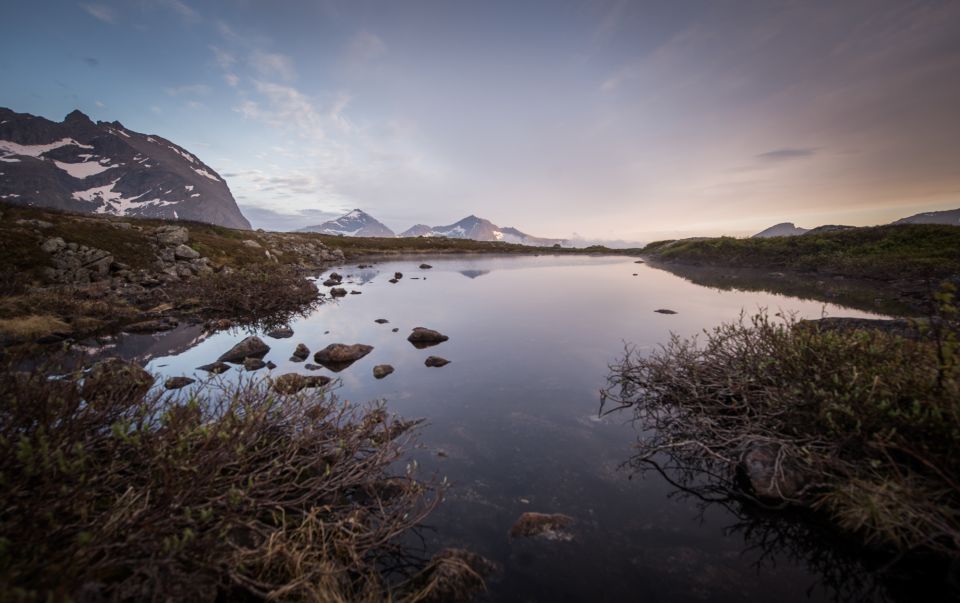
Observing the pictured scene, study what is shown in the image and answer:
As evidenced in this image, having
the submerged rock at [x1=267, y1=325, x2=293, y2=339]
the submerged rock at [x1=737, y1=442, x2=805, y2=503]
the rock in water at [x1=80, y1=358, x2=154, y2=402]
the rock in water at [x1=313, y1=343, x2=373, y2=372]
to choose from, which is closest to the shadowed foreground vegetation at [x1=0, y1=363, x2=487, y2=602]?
the rock in water at [x1=80, y1=358, x2=154, y2=402]

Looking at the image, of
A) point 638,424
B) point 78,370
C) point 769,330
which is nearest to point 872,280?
point 769,330

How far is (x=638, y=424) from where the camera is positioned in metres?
8.59

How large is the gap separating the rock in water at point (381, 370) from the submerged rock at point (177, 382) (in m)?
5.11

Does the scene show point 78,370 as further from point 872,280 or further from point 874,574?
point 872,280

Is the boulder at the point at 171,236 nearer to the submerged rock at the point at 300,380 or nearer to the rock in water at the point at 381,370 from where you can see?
the submerged rock at the point at 300,380

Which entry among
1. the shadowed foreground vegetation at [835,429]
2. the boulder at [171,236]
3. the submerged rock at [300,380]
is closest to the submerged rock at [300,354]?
the submerged rock at [300,380]

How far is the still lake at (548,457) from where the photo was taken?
187 inches

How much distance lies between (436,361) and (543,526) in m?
7.80

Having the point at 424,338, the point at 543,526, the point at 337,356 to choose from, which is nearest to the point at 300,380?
the point at 337,356

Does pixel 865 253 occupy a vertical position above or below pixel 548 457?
above

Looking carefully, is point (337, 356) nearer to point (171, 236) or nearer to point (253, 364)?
point (253, 364)

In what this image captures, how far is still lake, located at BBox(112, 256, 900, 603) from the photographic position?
474 cm

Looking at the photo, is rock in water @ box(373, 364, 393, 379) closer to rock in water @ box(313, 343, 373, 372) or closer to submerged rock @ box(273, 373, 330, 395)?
rock in water @ box(313, 343, 373, 372)

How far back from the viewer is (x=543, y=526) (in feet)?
18.1
